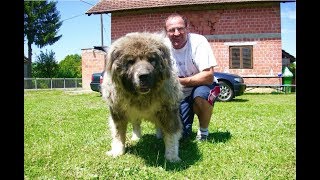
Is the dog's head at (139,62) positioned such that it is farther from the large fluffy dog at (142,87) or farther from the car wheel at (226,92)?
the car wheel at (226,92)

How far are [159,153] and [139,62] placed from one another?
1391mm

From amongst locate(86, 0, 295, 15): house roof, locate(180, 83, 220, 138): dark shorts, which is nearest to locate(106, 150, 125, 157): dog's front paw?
locate(180, 83, 220, 138): dark shorts

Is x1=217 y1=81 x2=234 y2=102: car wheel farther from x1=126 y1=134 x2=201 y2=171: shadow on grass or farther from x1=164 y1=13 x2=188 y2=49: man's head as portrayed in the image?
x1=164 y1=13 x2=188 y2=49: man's head

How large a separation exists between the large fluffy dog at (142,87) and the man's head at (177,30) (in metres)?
0.67

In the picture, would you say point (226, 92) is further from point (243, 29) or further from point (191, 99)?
point (243, 29)

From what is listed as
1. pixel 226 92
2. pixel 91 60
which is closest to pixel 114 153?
pixel 91 60

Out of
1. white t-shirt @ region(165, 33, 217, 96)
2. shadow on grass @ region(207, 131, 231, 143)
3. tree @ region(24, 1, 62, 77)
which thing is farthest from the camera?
shadow on grass @ region(207, 131, 231, 143)

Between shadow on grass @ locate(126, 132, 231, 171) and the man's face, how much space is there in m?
1.35

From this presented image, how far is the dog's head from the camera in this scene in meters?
3.76

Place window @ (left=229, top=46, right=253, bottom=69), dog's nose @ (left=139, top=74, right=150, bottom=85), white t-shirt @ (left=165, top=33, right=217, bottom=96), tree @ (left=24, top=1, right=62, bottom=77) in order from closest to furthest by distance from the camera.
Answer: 1. dog's nose @ (left=139, top=74, right=150, bottom=85)
2. tree @ (left=24, top=1, right=62, bottom=77)
3. white t-shirt @ (left=165, top=33, right=217, bottom=96)
4. window @ (left=229, top=46, right=253, bottom=69)
